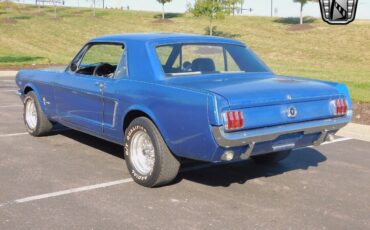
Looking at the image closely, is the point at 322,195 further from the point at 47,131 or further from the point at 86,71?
the point at 47,131

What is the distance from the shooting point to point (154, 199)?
505 cm

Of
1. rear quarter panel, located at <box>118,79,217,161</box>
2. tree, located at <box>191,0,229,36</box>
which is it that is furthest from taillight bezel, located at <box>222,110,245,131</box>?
tree, located at <box>191,0,229,36</box>

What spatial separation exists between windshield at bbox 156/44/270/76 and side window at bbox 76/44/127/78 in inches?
25.4

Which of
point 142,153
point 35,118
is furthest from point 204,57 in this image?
point 35,118

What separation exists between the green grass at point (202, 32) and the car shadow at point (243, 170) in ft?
54.7

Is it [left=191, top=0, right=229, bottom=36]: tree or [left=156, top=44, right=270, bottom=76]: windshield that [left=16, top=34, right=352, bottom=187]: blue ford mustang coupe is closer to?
[left=156, top=44, right=270, bottom=76]: windshield

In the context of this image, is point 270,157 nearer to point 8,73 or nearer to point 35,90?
point 35,90

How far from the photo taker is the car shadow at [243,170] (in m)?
5.79

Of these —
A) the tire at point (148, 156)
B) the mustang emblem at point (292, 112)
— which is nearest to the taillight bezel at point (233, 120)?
the mustang emblem at point (292, 112)

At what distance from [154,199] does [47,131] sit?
3.52 meters

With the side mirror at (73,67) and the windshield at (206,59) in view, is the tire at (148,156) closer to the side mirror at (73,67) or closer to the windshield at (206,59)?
the windshield at (206,59)

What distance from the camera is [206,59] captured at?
5.96 metres

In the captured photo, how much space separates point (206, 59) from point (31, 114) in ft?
11.8

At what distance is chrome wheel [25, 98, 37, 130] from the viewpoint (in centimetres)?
804
